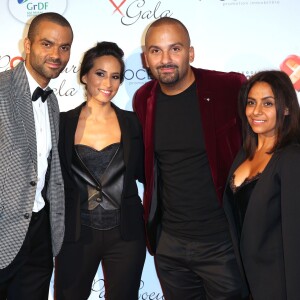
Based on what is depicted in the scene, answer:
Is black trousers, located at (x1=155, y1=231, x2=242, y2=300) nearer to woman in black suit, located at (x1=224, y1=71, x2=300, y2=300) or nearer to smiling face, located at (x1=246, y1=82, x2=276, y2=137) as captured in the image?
woman in black suit, located at (x1=224, y1=71, x2=300, y2=300)

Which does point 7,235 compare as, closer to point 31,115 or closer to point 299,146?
point 31,115

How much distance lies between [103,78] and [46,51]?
0.43 meters

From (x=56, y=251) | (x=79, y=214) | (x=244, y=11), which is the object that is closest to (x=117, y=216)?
(x=79, y=214)

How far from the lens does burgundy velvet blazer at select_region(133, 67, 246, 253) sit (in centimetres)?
256

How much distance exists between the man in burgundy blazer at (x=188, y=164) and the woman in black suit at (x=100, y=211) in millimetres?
139

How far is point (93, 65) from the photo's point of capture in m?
2.83

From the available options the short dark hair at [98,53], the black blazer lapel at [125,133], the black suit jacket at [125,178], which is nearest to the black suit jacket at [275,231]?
the black suit jacket at [125,178]

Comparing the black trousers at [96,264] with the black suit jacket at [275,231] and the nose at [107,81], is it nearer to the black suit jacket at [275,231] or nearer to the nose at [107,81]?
the black suit jacket at [275,231]

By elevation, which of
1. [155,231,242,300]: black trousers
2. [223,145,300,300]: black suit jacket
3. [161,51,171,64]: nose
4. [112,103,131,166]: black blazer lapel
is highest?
[161,51,171,64]: nose

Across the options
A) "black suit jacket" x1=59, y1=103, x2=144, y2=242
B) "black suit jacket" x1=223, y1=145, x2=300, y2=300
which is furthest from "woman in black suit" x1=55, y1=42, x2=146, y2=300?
"black suit jacket" x1=223, y1=145, x2=300, y2=300

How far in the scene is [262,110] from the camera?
7.52 feet

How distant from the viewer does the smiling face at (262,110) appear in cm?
228

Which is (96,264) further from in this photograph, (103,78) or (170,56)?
(170,56)

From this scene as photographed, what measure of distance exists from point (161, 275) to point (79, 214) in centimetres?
64
